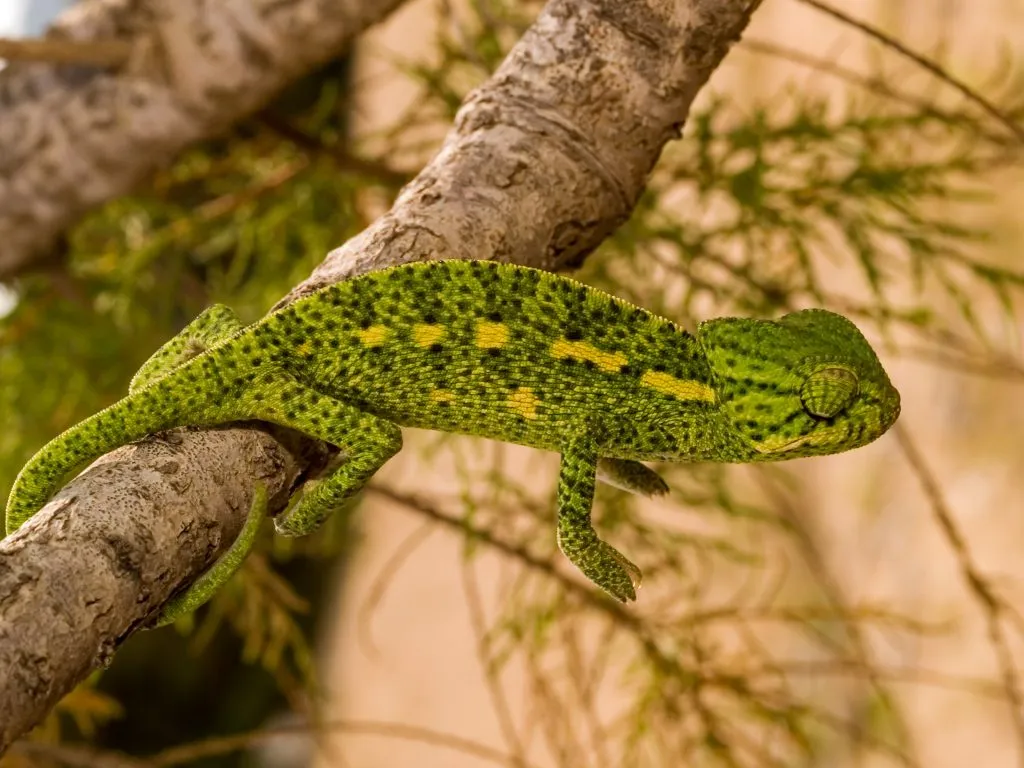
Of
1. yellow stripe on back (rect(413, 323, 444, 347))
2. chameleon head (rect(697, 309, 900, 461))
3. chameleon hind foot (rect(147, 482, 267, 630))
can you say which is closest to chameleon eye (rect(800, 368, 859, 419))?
chameleon head (rect(697, 309, 900, 461))

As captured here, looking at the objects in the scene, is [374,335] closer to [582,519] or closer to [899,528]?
[582,519]

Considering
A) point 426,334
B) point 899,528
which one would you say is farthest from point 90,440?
point 899,528

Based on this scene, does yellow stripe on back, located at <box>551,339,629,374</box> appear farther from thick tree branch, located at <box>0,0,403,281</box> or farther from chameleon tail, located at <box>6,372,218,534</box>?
thick tree branch, located at <box>0,0,403,281</box>

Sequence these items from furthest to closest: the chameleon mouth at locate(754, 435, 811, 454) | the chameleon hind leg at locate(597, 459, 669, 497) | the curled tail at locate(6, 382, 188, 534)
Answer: the chameleon hind leg at locate(597, 459, 669, 497) → the chameleon mouth at locate(754, 435, 811, 454) → the curled tail at locate(6, 382, 188, 534)

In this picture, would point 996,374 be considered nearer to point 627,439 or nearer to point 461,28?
point 627,439

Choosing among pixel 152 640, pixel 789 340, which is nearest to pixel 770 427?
pixel 789 340
